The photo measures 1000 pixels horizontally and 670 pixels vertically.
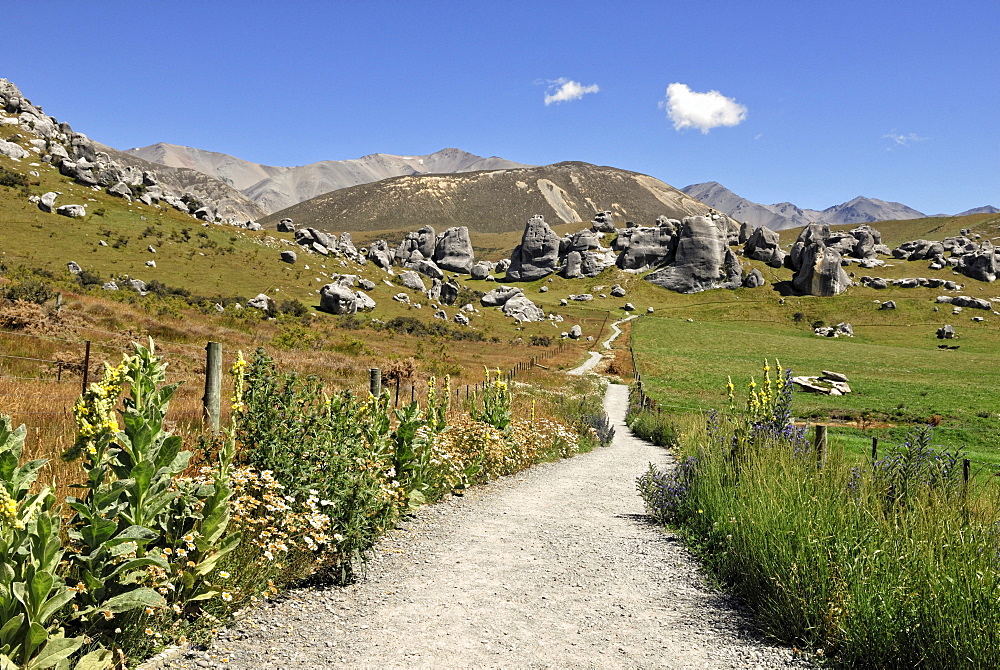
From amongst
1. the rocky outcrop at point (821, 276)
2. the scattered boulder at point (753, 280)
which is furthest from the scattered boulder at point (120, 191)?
the rocky outcrop at point (821, 276)

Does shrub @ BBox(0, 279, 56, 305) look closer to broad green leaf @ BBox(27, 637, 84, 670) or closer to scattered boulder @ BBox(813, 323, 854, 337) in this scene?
broad green leaf @ BBox(27, 637, 84, 670)

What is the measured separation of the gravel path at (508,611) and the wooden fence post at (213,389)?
3.07m

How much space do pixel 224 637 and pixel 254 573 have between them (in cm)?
64

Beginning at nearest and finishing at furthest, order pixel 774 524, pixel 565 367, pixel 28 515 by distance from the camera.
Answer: pixel 28 515, pixel 774 524, pixel 565 367

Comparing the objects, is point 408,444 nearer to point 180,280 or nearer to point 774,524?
point 774,524

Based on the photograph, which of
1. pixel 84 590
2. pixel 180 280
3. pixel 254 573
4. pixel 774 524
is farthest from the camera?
pixel 180 280

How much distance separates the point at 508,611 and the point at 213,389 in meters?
5.34

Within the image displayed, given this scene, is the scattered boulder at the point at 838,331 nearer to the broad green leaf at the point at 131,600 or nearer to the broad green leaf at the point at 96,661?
the broad green leaf at the point at 131,600

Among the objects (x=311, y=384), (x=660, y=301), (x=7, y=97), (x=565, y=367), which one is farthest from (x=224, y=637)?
(x=7, y=97)

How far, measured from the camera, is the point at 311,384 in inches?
269

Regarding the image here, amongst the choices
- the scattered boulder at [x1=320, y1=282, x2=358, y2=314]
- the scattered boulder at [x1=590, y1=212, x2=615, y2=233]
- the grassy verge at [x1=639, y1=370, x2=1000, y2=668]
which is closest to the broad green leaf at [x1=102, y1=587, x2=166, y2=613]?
the grassy verge at [x1=639, y1=370, x2=1000, y2=668]

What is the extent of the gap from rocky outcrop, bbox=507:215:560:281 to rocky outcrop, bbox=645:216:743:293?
26.7m

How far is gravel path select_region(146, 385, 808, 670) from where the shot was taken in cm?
439

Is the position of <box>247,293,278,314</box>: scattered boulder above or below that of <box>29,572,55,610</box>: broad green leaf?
below
